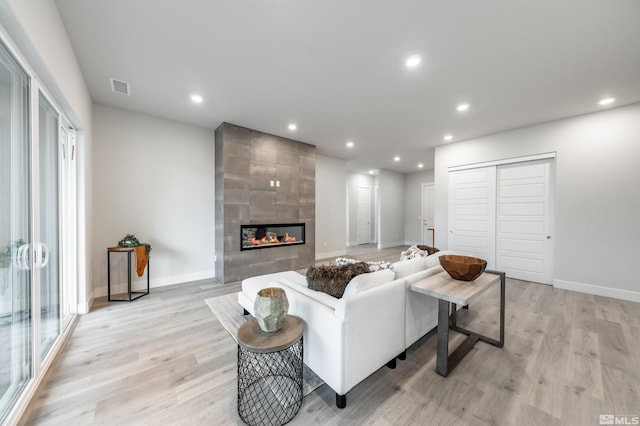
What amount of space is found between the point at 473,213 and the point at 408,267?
3.53m

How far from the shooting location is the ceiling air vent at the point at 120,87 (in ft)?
9.38

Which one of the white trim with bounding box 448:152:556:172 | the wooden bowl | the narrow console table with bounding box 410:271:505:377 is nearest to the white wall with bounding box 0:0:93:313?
the narrow console table with bounding box 410:271:505:377

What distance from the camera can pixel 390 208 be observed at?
8445mm

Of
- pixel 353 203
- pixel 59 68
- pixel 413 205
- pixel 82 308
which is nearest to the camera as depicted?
pixel 59 68

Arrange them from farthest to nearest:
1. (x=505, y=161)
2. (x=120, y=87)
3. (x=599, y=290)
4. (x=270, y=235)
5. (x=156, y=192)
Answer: (x=270, y=235), (x=505, y=161), (x=156, y=192), (x=599, y=290), (x=120, y=87)

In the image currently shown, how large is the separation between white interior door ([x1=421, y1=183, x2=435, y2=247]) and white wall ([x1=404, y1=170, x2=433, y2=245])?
141 millimetres

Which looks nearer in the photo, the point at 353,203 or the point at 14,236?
the point at 14,236

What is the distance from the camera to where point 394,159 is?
22.1 feet

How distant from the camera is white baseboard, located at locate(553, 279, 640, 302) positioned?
132 inches

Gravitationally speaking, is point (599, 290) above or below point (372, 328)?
below

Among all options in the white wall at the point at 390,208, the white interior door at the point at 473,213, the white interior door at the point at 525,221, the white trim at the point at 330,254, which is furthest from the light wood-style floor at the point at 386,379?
the white wall at the point at 390,208

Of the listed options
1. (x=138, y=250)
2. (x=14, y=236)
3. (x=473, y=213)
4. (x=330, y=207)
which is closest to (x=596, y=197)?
(x=473, y=213)

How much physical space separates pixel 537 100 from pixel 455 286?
10.2 feet

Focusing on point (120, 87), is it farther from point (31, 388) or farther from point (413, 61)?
point (413, 61)
